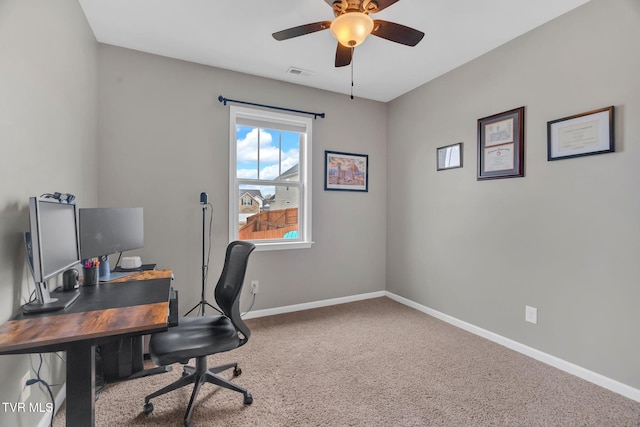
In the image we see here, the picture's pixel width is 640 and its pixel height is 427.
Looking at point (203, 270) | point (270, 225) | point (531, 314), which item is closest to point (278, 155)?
point (270, 225)

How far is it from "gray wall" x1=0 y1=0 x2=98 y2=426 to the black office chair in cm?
56

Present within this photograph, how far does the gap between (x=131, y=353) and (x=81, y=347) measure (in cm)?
121

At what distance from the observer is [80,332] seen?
1.13 m

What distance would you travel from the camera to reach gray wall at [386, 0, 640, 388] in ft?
6.53

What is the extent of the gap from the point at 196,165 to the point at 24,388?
2.07m

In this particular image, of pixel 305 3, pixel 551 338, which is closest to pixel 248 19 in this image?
pixel 305 3

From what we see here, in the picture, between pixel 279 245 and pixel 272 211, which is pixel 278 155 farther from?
pixel 279 245

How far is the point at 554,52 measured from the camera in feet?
7.65

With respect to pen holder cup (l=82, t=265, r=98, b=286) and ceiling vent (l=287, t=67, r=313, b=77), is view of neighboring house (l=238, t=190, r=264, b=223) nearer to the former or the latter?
ceiling vent (l=287, t=67, r=313, b=77)

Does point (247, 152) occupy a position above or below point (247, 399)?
above

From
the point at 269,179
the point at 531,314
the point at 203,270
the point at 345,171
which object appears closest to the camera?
the point at 531,314

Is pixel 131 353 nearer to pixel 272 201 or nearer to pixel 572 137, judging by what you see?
pixel 272 201

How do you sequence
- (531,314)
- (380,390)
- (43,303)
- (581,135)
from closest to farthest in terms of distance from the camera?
(43,303) → (380,390) → (581,135) → (531,314)

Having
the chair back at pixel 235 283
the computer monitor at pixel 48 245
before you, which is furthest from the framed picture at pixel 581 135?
the computer monitor at pixel 48 245
